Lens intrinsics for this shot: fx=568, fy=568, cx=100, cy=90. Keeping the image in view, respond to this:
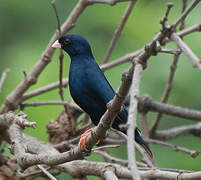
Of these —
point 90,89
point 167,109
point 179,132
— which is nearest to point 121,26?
point 90,89

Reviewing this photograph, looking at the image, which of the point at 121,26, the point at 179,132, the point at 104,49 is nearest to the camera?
the point at 121,26

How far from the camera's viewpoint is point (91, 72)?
461cm

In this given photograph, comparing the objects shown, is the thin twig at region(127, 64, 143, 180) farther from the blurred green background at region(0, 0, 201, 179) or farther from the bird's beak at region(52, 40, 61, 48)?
the blurred green background at region(0, 0, 201, 179)

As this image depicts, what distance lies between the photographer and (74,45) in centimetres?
506

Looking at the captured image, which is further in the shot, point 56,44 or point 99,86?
point 56,44

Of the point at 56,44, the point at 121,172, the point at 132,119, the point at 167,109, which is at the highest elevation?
the point at 132,119

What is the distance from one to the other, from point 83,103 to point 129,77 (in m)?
2.02

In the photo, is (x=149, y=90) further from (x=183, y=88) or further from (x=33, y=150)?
(x=33, y=150)

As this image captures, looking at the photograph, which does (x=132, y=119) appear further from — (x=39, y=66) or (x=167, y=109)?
(x=167, y=109)

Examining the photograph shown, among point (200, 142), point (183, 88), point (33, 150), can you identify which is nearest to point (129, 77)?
point (33, 150)

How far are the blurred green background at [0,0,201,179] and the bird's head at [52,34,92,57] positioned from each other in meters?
0.40

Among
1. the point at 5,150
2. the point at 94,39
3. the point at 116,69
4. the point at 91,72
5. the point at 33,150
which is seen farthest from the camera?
the point at 94,39

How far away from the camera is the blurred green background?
5219mm

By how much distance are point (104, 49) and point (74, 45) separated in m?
0.95
